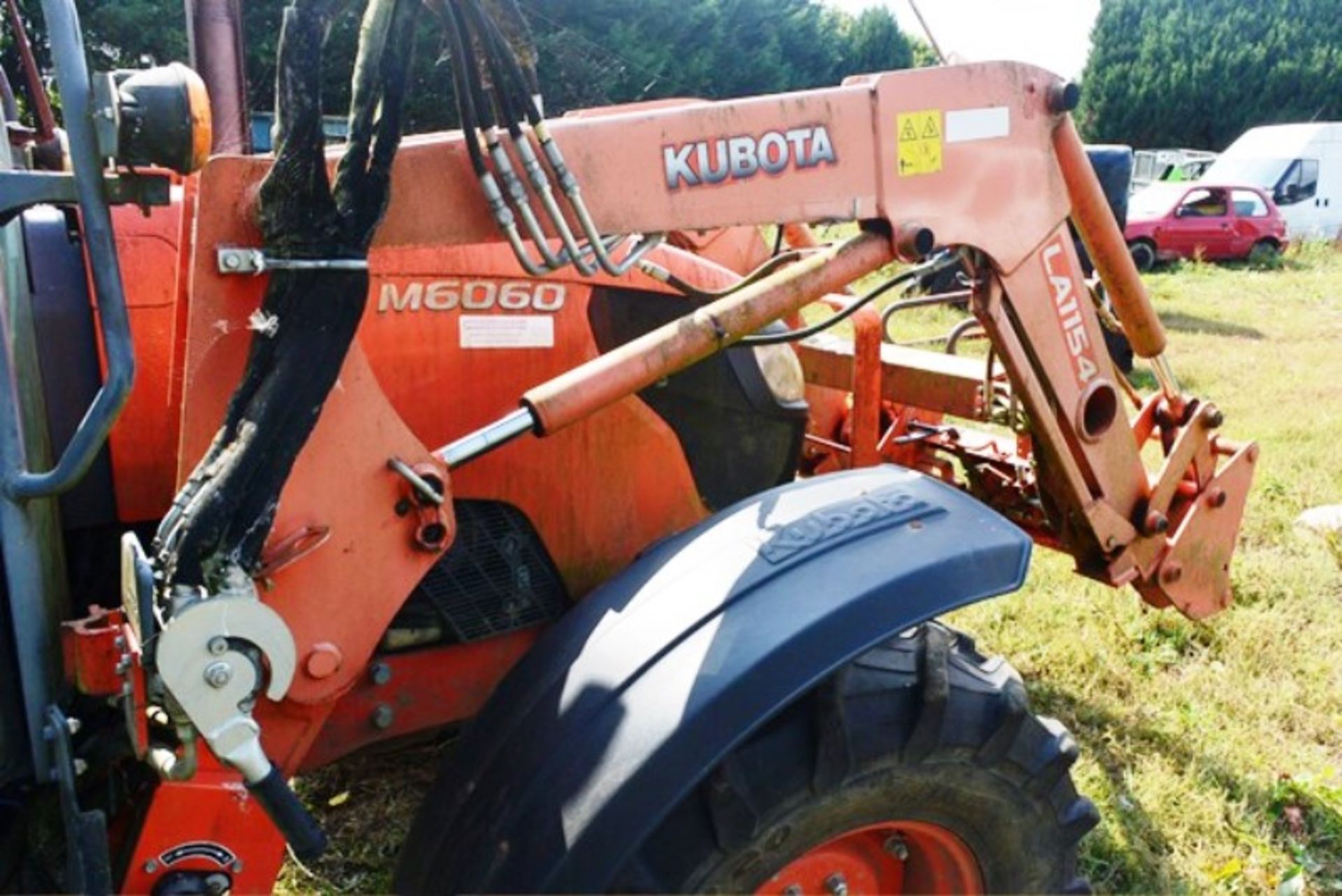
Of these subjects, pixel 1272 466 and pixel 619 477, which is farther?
pixel 1272 466

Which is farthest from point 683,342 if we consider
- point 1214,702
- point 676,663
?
point 1214,702

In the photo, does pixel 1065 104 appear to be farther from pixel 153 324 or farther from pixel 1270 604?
pixel 1270 604

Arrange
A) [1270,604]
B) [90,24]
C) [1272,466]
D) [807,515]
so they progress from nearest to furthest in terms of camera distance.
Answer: [807,515], [1270,604], [1272,466], [90,24]

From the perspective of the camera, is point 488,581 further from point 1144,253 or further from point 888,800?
point 1144,253

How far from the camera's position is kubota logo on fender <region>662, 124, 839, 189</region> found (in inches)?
86.6

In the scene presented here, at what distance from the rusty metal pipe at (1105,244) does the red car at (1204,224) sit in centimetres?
1663

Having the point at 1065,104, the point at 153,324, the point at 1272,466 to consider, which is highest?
the point at 1065,104

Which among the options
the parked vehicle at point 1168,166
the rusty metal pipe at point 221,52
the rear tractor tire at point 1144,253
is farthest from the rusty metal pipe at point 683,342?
the parked vehicle at point 1168,166

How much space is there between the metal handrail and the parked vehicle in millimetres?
24872

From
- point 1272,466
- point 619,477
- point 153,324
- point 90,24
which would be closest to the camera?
point 153,324

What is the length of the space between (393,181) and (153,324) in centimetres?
64

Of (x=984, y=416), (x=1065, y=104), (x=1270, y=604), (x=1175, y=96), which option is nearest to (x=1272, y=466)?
(x=1270, y=604)

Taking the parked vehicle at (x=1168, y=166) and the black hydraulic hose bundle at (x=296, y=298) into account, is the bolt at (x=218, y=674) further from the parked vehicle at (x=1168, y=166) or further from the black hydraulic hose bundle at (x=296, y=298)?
the parked vehicle at (x=1168, y=166)

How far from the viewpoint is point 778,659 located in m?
1.86
